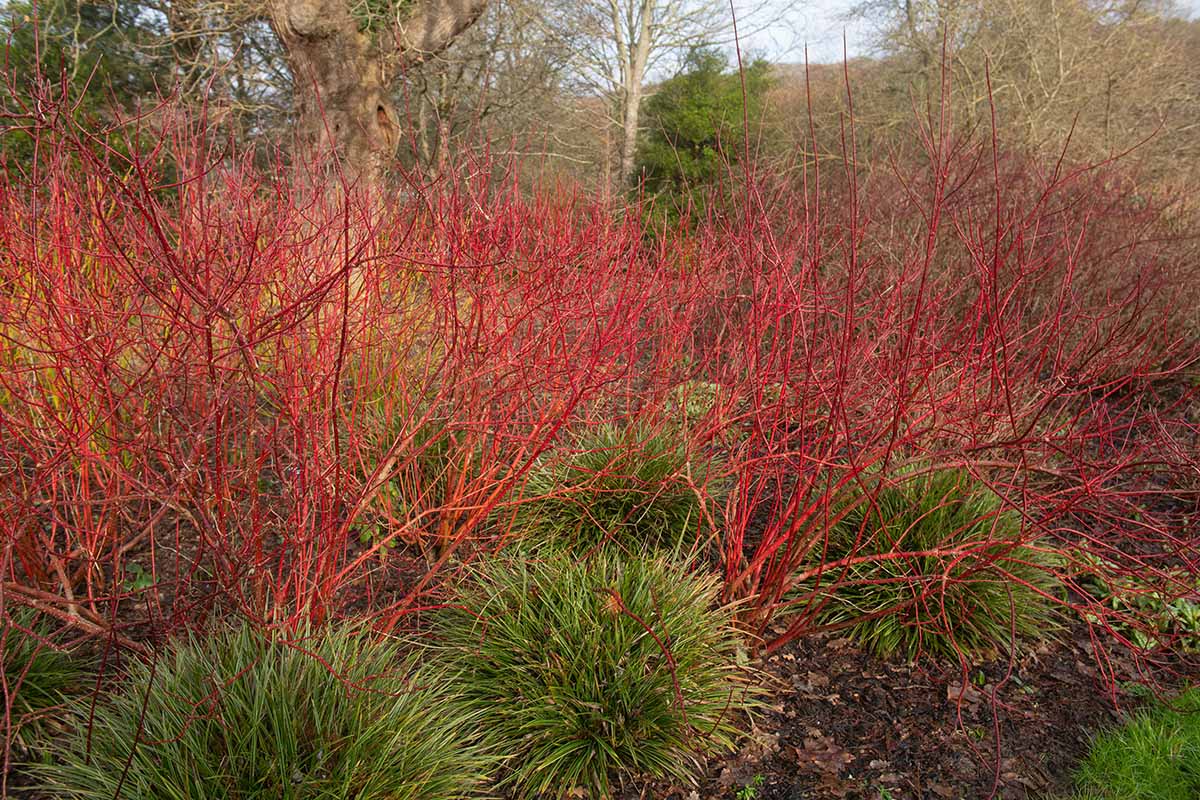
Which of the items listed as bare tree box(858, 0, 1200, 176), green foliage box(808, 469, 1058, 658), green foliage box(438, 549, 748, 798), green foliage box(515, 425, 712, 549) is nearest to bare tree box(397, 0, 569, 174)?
bare tree box(858, 0, 1200, 176)

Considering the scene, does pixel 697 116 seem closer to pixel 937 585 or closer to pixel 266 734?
pixel 937 585

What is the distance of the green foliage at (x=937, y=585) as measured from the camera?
2.96 metres

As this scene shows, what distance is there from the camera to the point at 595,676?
2.36 meters

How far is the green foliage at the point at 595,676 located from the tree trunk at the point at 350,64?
4375 millimetres

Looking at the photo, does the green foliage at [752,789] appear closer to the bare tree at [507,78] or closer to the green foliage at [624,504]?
the green foliage at [624,504]

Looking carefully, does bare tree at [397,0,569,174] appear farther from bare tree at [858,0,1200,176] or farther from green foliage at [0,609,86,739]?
green foliage at [0,609,86,739]

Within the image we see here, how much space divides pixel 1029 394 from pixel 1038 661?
6.75 ft

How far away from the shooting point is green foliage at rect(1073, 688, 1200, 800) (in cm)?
230

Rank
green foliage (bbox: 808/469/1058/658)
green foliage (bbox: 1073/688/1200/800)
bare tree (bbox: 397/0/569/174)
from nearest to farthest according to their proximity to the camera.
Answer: green foliage (bbox: 1073/688/1200/800) → green foliage (bbox: 808/469/1058/658) → bare tree (bbox: 397/0/569/174)

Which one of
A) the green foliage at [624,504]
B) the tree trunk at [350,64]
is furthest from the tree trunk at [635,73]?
the green foliage at [624,504]

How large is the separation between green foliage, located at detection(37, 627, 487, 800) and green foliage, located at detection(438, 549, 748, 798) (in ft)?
0.81

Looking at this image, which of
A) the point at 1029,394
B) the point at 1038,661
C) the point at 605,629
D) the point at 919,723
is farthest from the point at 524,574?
the point at 1029,394

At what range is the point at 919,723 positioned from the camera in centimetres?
267

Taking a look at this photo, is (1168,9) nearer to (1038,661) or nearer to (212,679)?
(1038,661)
